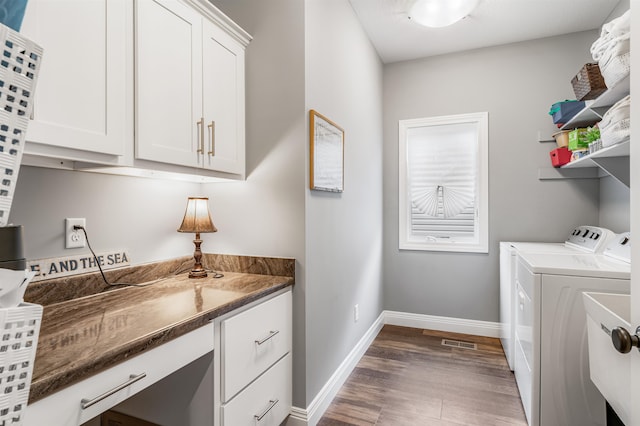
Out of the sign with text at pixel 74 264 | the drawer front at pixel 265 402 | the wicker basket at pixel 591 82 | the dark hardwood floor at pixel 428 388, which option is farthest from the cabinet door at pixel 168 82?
the wicker basket at pixel 591 82

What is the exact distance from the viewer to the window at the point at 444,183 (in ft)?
10.5

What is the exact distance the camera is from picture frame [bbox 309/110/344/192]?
1852mm

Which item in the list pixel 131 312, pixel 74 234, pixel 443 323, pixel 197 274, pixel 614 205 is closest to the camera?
pixel 131 312

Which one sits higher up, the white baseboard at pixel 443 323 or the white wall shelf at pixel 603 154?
the white wall shelf at pixel 603 154

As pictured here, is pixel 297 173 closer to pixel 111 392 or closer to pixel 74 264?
pixel 74 264

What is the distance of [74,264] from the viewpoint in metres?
1.39

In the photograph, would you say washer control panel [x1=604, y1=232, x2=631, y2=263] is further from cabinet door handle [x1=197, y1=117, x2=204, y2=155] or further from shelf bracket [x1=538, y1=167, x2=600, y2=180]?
cabinet door handle [x1=197, y1=117, x2=204, y2=155]

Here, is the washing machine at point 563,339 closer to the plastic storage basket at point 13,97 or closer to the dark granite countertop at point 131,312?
the dark granite countertop at point 131,312

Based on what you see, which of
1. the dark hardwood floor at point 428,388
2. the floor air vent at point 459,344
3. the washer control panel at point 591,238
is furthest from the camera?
the floor air vent at point 459,344

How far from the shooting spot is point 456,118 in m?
3.26

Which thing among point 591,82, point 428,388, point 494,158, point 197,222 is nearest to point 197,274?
point 197,222

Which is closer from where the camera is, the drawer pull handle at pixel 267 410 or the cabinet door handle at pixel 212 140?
the drawer pull handle at pixel 267 410

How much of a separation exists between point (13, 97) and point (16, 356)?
342 mm

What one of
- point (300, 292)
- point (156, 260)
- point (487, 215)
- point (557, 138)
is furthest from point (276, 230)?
point (557, 138)
